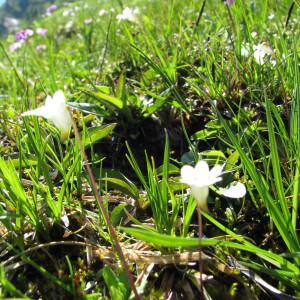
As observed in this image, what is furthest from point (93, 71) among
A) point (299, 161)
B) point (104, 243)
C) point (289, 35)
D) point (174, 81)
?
point (299, 161)

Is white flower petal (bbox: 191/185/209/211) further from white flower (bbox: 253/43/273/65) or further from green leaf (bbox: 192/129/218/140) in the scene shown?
white flower (bbox: 253/43/273/65)

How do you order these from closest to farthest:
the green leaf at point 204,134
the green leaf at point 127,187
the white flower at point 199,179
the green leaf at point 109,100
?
the white flower at point 199,179 → the green leaf at point 127,187 → the green leaf at point 204,134 → the green leaf at point 109,100

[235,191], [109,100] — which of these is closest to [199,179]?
[235,191]

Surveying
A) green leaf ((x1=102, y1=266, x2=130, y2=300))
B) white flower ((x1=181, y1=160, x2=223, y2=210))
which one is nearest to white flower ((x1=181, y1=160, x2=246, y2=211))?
white flower ((x1=181, y1=160, x2=223, y2=210))

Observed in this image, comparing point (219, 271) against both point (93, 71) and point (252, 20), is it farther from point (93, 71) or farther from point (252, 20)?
point (93, 71)

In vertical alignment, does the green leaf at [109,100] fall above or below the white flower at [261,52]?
below

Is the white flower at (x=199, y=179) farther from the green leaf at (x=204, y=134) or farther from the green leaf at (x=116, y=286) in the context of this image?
the green leaf at (x=204, y=134)

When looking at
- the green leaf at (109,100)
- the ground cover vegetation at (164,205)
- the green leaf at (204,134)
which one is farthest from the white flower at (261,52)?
the green leaf at (109,100)
